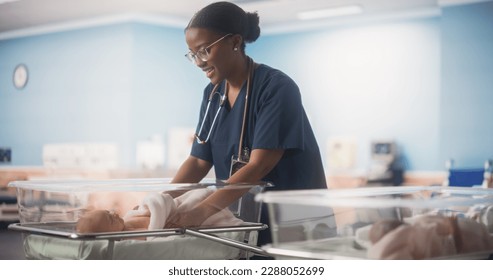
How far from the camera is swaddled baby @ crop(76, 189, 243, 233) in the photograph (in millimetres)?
929

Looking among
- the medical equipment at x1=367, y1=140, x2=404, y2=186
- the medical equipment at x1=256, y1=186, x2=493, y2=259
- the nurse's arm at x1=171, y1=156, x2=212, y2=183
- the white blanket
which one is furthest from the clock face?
the medical equipment at x1=256, y1=186, x2=493, y2=259

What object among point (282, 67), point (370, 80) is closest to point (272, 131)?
point (370, 80)

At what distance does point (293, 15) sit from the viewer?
4941 millimetres

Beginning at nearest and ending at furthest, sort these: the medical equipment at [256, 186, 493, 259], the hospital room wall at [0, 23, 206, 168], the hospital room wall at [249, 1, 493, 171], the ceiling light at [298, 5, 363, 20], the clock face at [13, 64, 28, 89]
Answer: the medical equipment at [256, 186, 493, 259]
the clock face at [13, 64, 28, 89]
the hospital room wall at [249, 1, 493, 171]
the ceiling light at [298, 5, 363, 20]
the hospital room wall at [0, 23, 206, 168]

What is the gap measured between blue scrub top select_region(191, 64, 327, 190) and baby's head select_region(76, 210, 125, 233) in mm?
340

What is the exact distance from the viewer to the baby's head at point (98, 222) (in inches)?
36.3

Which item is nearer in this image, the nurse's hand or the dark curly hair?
A: the nurse's hand

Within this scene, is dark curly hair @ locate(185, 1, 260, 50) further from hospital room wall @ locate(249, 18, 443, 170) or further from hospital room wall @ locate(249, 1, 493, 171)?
hospital room wall @ locate(249, 18, 443, 170)

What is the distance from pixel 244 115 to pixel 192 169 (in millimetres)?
214

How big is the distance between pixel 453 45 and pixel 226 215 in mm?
3697

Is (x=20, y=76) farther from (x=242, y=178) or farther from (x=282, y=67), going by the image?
(x=242, y=178)

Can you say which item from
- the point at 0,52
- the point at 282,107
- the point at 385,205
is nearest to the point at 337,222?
the point at 385,205

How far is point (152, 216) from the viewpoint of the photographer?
3.16ft
